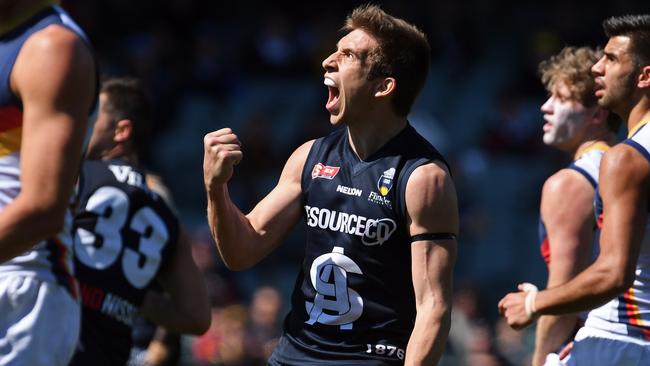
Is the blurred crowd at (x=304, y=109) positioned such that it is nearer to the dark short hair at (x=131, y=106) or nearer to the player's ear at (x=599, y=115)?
the dark short hair at (x=131, y=106)

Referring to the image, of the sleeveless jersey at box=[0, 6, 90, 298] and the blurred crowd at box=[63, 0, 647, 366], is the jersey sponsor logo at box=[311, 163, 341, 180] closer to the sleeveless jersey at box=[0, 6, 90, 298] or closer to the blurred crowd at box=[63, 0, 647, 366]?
the sleeveless jersey at box=[0, 6, 90, 298]

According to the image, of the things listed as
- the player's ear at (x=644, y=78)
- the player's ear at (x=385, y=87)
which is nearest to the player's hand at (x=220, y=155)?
the player's ear at (x=385, y=87)

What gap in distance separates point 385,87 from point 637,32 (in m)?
1.15

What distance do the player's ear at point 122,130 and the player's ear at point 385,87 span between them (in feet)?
5.92

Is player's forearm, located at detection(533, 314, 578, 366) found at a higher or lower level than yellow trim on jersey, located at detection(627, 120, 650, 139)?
lower

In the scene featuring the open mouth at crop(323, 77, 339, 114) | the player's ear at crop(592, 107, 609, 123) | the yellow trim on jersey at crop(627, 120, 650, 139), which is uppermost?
the player's ear at crop(592, 107, 609, 123)

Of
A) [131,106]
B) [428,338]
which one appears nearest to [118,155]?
[131,106]

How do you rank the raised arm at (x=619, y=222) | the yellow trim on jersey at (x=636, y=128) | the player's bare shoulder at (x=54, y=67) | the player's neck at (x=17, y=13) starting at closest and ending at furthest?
the player's bare shoulder at (x=54, y=67) → the player's neck at (x=17, y=13) → the raised arm at (x=619, y=222) → the yellow trim on jersey at (x=636, y=128)

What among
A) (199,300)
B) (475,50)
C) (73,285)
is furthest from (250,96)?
(73,285)

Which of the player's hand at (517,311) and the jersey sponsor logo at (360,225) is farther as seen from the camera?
the player's hand at (517,311)

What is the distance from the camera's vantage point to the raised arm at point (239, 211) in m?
4.76

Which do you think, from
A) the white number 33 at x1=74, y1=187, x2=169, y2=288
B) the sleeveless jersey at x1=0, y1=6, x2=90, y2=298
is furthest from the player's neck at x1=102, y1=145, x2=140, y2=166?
the sleeveless jersey at x1=0, y1=6, x2=90, y2=298

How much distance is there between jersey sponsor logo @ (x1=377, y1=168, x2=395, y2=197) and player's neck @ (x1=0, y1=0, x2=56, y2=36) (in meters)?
1.72

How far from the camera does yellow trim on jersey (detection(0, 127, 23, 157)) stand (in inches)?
148
